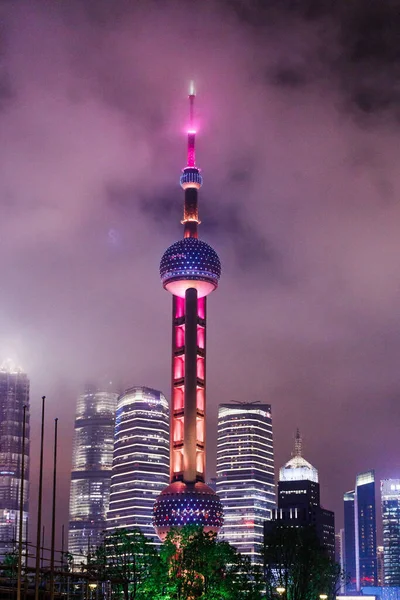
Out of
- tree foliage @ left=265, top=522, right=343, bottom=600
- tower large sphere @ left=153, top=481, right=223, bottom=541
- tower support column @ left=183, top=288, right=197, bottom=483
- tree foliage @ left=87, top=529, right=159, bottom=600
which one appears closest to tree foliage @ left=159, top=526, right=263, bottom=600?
tree foliage @ left=87, top=529, right=159, bottom=600

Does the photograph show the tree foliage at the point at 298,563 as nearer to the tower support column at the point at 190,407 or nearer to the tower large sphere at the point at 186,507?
the tower large sphere at the point at 186,507

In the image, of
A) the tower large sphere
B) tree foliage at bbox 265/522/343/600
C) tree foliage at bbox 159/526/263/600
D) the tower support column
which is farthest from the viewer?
the tower support column

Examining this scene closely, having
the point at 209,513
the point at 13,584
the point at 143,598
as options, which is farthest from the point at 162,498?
the point at 13,584

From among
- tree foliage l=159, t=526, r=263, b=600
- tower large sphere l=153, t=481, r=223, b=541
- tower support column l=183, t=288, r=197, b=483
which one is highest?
tower support column l=183, t=288, r=197, b=483

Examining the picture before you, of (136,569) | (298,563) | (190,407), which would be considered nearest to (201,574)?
(136,569)

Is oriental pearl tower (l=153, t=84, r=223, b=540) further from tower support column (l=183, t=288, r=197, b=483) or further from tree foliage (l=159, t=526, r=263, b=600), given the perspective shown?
tree foliage (l=159, t=526, r=263, b=600)

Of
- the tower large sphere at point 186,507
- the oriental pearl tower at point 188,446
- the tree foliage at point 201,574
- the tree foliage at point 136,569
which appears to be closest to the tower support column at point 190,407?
the oriental pearl tower at point 188,446

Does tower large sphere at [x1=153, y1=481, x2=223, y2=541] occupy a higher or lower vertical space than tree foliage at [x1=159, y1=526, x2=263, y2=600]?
higher

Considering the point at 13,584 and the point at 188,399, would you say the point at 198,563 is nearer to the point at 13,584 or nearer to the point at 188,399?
the point at 13,584
